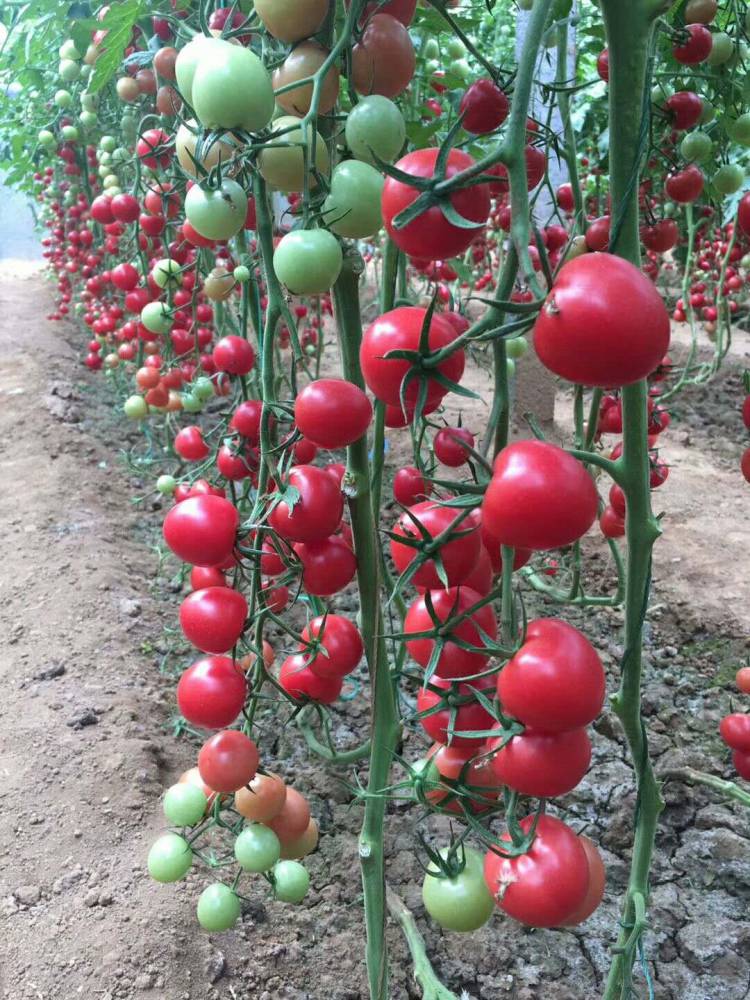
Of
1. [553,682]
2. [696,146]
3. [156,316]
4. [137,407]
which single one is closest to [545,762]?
[553,682]

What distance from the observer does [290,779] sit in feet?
4.61

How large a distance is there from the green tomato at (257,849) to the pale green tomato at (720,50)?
1104 millimetres

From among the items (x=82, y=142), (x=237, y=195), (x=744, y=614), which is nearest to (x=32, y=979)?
(x=237, y=195)

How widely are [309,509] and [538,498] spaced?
0.26m

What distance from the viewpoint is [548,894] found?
0.57 m

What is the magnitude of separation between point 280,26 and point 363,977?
1.11 meters

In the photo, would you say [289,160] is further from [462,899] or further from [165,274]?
[165,274]

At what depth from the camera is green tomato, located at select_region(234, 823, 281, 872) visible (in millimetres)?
812

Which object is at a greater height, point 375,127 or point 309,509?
point 375,127

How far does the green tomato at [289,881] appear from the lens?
0.90m

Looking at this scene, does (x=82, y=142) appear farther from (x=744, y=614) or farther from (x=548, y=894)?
(x=548, y=894)

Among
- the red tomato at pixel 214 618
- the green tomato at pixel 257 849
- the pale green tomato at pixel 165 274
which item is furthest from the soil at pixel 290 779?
the pale green tomato at pixel 165 274

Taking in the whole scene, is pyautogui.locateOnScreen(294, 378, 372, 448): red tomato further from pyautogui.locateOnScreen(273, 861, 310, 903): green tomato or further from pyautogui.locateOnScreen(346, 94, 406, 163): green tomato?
pyautogui.locateOnScreen(273, 861, 310, 903): green tomato

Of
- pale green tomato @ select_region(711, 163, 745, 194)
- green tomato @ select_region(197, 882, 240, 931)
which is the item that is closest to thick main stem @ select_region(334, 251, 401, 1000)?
green tomato @ select_region(197, 882, 240, 931)
